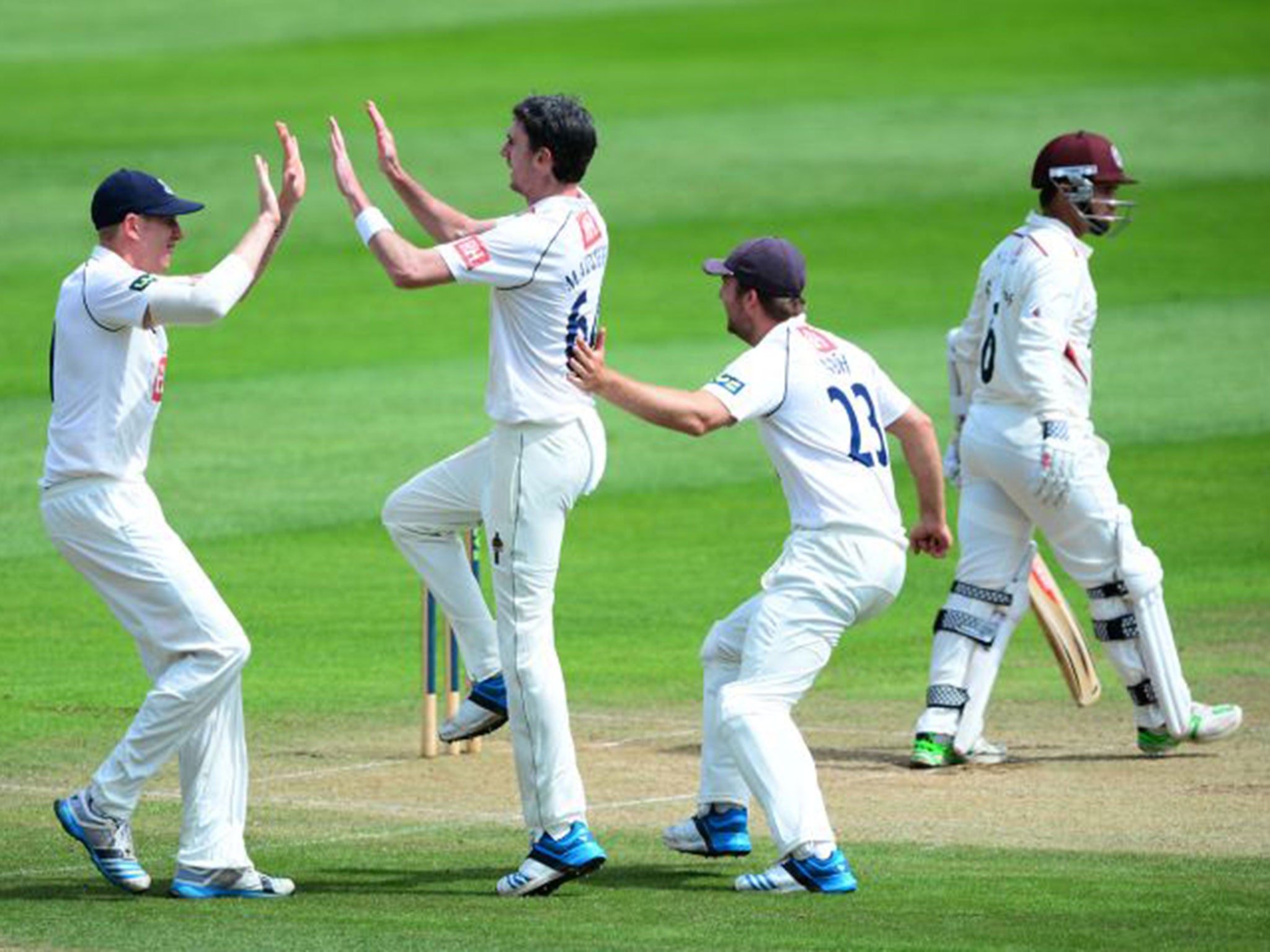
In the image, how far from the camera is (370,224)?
8.93 meters

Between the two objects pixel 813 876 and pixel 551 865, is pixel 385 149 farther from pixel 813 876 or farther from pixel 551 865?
pixel 813 876

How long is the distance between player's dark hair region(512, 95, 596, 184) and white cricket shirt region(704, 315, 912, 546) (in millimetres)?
841

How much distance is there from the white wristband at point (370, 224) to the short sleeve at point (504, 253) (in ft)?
0.63

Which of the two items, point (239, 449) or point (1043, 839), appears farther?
point (239, 449)

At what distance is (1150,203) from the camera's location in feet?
97.1

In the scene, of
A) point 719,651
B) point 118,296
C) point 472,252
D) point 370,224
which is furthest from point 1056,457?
point 118,296

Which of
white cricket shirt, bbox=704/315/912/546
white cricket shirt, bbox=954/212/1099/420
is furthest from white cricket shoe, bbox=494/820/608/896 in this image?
white cricket shirt, bbox=954/212/1099/420

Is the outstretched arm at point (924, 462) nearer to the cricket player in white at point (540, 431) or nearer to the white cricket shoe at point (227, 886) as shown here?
the cricket player in white at point (540, 431)

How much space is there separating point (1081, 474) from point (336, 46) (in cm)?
2762

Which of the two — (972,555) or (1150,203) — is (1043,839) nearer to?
(972,555)

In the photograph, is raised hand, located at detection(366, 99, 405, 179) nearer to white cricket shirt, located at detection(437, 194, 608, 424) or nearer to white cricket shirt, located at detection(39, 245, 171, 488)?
white cricket shirt, located at detection(437, 194, 608, 424)

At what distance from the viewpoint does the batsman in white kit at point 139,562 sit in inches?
357

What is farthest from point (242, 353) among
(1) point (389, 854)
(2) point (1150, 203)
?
(1) point (389, 854)

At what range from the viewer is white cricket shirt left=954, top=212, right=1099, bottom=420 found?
11633 millimetres
